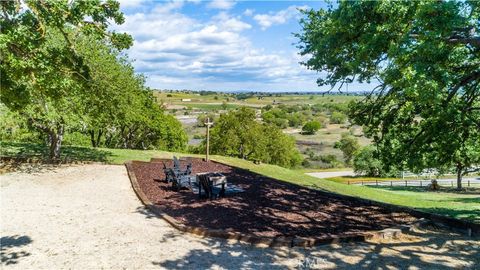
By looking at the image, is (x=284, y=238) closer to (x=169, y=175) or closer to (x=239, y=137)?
(x=169, y=175)

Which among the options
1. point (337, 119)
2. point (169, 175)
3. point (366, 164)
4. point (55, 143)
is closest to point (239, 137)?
point (366, 164)

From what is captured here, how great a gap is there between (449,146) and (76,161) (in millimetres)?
17138

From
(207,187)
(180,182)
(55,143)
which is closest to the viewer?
Answer: (207,187)

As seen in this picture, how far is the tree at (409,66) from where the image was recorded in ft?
19.1

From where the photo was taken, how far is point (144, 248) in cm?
748

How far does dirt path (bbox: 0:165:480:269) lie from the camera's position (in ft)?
22.4

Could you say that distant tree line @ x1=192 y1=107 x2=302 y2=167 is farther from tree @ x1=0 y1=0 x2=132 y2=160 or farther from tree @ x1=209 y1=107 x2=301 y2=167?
tree @ x1=0 y1=0 x2=132 y2=160

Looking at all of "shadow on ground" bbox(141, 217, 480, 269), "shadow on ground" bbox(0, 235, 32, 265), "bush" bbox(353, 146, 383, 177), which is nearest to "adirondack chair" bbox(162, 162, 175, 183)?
"shadow on ground" bbox(141, 217, 480, 269)

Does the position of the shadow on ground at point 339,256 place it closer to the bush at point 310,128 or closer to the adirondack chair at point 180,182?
the adirondack chair at point 180,182

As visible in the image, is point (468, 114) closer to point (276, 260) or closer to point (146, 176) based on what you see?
point (276, 260)

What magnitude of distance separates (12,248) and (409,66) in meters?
8.51

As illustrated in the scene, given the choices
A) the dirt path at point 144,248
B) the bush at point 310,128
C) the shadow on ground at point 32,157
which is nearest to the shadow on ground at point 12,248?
the dirt path at point 144,248

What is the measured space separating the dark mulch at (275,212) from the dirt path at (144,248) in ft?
2.90

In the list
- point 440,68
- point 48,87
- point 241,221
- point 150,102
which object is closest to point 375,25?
point 440,68
